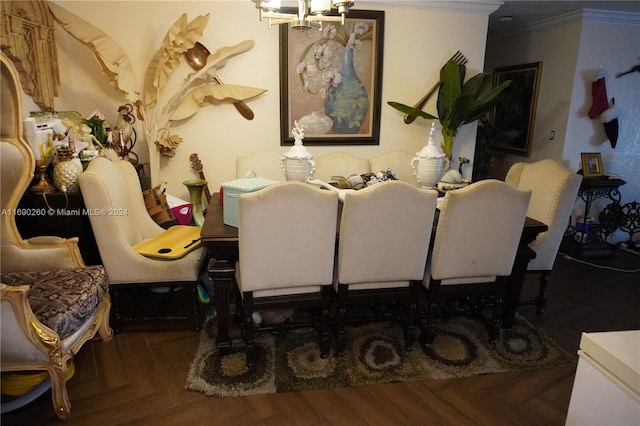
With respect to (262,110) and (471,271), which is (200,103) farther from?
(471,271)

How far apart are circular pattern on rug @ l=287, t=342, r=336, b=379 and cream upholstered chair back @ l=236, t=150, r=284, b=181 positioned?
152cm

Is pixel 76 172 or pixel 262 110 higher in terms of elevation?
pixel 262 110

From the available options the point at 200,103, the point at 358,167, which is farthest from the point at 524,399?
the point at 200,103

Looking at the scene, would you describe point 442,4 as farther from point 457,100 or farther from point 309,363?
point 309,363

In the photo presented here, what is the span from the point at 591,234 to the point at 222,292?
3799 millimetres

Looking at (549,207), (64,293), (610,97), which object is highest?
(610,97)

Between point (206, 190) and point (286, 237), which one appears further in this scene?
point (206, 190)

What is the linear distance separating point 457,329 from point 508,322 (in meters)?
0.35

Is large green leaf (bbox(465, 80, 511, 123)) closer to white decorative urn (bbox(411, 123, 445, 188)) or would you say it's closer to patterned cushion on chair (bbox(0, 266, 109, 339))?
white decorative urn (bbox(411, 123, 445, 188))

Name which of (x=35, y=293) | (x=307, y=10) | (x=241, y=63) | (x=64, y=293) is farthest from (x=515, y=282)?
(x=241, y=63)

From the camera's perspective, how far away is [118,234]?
2.20m

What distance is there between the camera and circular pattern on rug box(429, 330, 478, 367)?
7.23 ft

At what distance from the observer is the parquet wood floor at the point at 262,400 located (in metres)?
1.77

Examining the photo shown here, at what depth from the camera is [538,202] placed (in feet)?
8.99
